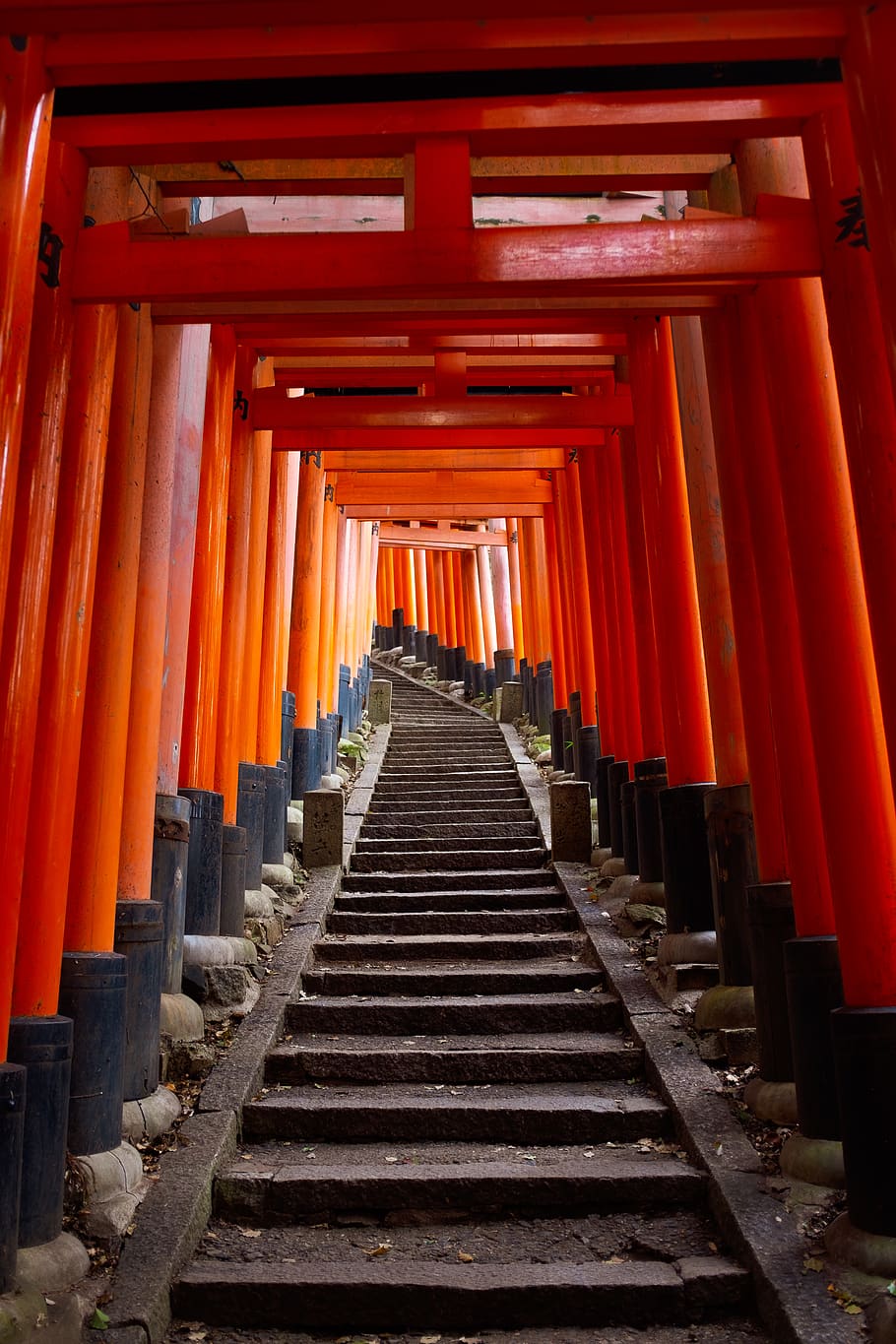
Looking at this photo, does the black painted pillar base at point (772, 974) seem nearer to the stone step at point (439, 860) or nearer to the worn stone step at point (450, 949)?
the worn stone step at point (450, 949)

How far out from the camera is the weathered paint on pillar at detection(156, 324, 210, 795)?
17.8 ft

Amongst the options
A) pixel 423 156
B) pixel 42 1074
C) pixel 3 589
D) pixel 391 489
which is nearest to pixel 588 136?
pixel 423 156

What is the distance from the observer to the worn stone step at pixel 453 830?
29.2ft

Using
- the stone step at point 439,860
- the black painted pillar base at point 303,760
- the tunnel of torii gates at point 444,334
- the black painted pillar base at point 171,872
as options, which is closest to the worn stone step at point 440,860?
the stone step at point 439,860

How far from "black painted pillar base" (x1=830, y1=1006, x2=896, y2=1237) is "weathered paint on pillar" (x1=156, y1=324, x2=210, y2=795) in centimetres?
325

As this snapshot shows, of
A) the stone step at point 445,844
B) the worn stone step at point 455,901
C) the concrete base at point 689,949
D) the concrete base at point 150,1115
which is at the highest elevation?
the stone step at point 445,844

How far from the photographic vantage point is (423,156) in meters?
3.84

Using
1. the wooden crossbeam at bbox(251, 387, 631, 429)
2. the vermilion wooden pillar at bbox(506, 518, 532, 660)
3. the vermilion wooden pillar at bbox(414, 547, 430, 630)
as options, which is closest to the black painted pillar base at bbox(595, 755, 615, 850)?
the wooden crossbeam at bbox(251, 387, 631, 429)

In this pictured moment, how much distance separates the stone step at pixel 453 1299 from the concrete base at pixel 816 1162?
0.44 metres

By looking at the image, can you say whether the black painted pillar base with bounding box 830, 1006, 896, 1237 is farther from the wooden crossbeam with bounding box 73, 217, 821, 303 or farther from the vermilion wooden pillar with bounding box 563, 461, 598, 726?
the vermilion wooden pillar with bounding box 563, 461, 598, 726

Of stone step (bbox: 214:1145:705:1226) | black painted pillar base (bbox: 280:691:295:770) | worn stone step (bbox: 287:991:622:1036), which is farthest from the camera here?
black painted pillar base (bbox: 280:691:295:770)

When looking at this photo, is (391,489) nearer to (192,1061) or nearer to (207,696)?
(207,696)

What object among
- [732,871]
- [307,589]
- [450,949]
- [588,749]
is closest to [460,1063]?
[450,949]

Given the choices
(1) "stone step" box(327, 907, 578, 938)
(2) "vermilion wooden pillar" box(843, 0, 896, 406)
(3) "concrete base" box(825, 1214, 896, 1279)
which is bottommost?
(3) "concrete base" box(825, 1214, 896, 1279)
